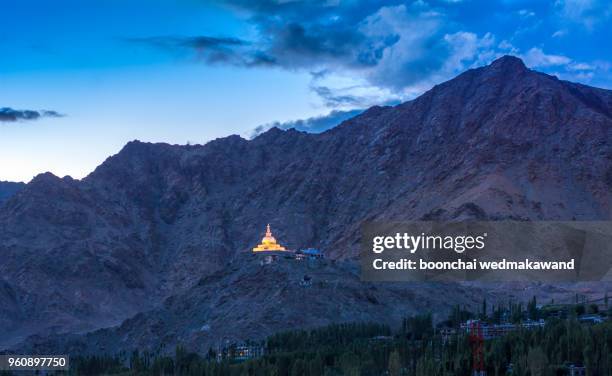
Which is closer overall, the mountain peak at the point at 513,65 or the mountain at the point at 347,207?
the mountain at the point at 347,207

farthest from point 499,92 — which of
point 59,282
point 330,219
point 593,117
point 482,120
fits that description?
point 59,282

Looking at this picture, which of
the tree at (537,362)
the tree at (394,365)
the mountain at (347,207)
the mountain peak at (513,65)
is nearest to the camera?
the tree at (537,362)

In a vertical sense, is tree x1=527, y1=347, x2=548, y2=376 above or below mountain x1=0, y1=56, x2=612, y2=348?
below

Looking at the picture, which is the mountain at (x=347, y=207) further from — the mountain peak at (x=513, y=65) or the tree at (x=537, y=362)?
the tree at (x=537, y=362)

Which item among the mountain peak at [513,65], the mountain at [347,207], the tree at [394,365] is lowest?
the tree at [394,365]

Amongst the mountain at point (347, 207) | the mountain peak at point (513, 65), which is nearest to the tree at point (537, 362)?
the mountain at point (347, 207)

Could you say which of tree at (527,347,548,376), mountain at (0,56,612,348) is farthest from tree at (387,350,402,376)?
mountain at (0,56,612,348)

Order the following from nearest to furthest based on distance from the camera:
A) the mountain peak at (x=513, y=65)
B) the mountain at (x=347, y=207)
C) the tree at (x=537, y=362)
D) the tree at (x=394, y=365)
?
the tree at (x=537, y=362) < the tree at (x=394, y=365) < the mountain at (x=347, y=207) < the mountain peak at (x=513, y=65)

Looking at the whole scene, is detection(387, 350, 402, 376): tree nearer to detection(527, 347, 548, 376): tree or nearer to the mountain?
detection(527, 347, 548, 376): tree

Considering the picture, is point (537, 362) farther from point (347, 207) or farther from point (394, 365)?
point (347, 207)

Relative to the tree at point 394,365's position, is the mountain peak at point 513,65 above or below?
above

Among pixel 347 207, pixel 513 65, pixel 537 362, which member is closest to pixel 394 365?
pixel 537 362
